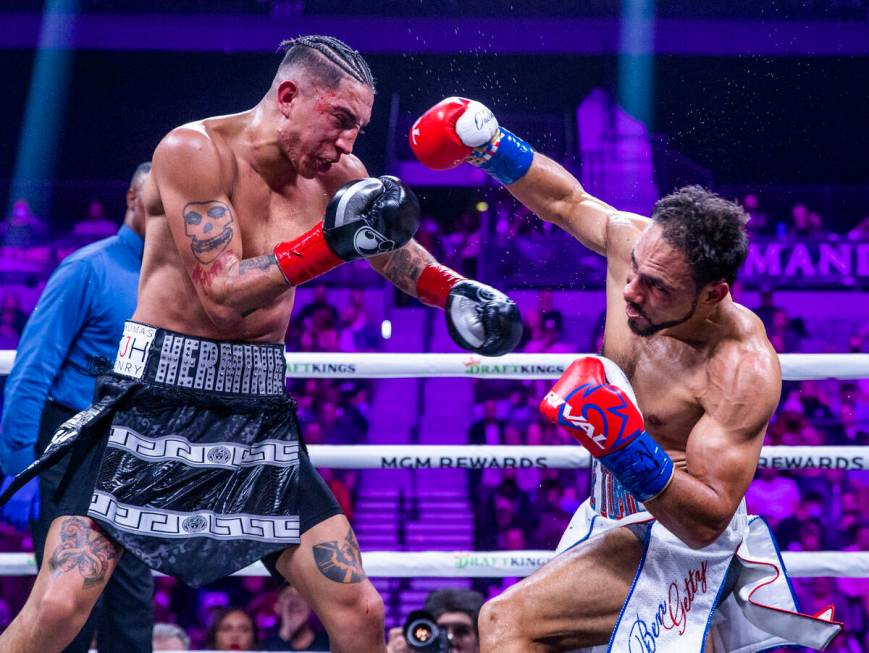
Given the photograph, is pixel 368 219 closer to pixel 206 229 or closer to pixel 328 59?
pixel 206 229

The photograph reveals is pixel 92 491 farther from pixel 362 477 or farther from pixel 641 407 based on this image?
pixel 362 477

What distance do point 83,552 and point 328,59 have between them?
1.08 m

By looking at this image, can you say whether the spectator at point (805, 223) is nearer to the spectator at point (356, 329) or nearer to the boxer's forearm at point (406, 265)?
the spectator at point (356, 329)

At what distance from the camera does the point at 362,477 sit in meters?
6.85

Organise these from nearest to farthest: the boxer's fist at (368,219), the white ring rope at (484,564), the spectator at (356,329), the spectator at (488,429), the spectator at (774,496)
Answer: the boxer's fist at (368,219)
the white ring rope at (484,564)
the spectator at (774,496)
the spectator at (488,429)
the spectator at (356,329)

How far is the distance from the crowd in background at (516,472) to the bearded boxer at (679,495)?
1836 millimetres

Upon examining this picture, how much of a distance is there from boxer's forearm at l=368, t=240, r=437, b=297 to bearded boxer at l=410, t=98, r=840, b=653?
1.48 ft

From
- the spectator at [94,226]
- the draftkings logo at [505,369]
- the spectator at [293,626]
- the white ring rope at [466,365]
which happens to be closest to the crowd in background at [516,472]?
the spectator at [293,626]

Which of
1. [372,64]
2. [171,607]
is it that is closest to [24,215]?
[372,64]

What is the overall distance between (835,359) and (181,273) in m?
1.77

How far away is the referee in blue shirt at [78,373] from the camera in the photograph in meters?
2.54

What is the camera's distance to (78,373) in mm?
2744

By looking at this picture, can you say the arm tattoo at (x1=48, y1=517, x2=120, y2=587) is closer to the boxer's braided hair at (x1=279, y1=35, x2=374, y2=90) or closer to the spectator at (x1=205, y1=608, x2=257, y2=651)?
the boxer's braided hair at (x1=279, y1=35, x2=374, y2=90)

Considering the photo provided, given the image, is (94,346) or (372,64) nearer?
(94,346)
